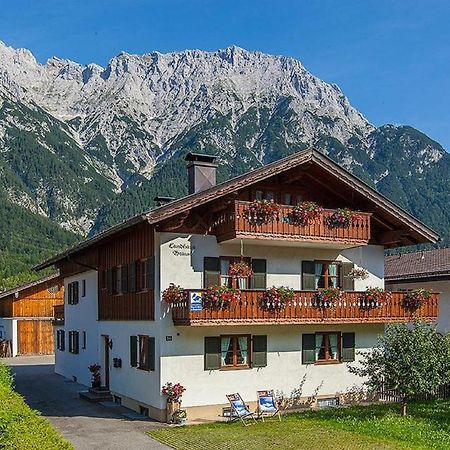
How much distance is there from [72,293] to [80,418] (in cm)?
1095

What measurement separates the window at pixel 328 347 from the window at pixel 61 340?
1482 cm

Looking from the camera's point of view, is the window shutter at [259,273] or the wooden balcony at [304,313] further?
the window shutter at [259,273]

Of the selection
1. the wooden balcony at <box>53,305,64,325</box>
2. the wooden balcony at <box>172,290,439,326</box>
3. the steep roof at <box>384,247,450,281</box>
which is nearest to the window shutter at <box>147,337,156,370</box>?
the wooden balcony at <box>172,290,439,326</box>

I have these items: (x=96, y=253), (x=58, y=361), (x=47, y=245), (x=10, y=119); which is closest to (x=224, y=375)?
(x=96, y=253)

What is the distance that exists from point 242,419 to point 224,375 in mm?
2035

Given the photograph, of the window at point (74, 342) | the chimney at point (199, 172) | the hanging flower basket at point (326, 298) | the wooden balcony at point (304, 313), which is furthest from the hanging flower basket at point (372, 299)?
the window at point (74, 342)

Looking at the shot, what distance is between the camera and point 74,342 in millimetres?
31266

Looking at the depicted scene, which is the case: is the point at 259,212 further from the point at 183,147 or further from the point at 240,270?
the point at 183,147

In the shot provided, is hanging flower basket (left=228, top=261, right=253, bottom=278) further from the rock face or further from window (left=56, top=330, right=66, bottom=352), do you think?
the rock face

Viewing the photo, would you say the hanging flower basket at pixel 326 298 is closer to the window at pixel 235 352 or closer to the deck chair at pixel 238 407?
the window at pixel 235 352

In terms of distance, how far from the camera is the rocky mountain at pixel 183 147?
481 ft

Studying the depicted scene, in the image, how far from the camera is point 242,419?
64.5 feet

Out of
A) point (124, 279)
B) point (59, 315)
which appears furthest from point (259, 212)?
point (59, 315)

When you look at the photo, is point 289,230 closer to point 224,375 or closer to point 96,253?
point 224,375
